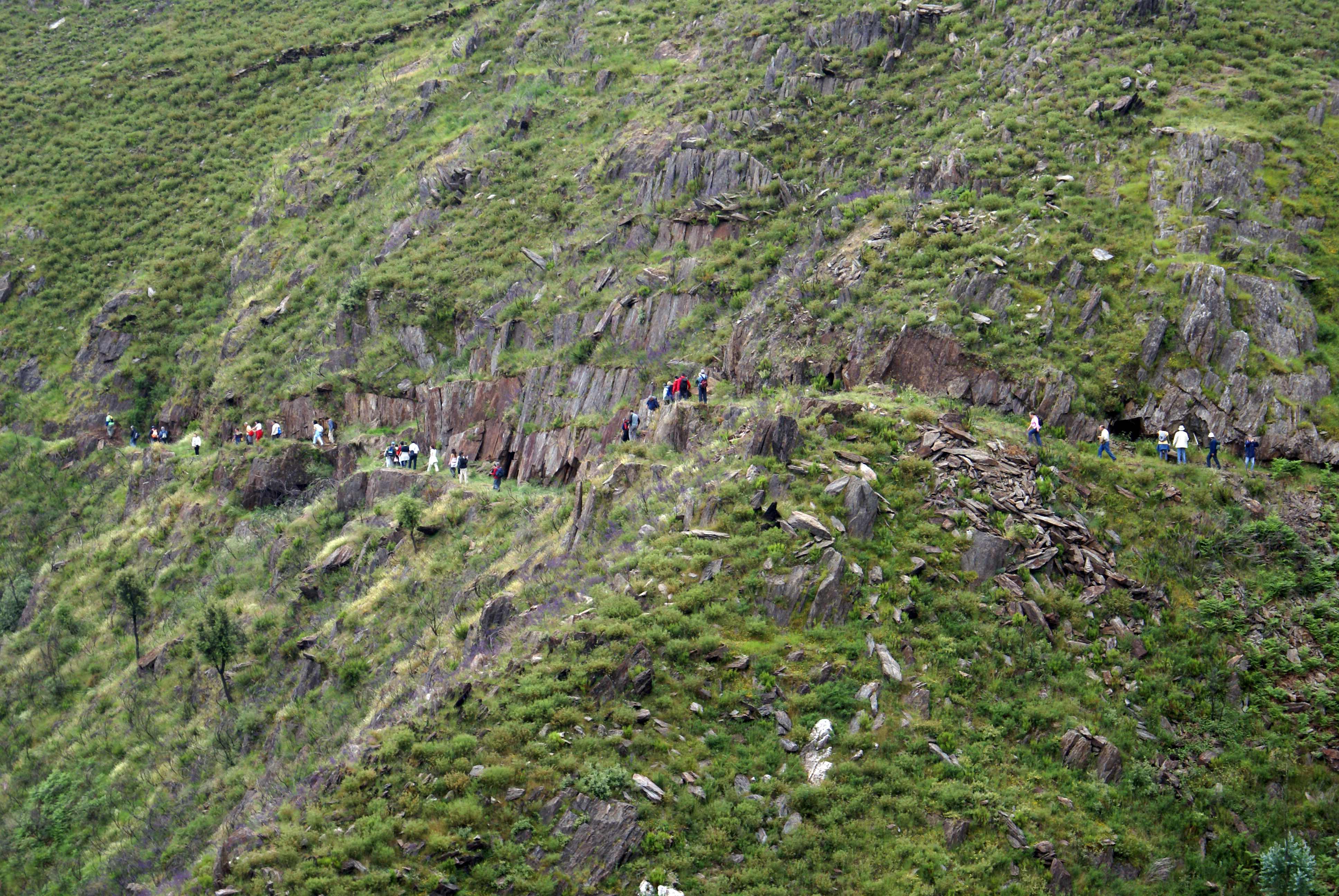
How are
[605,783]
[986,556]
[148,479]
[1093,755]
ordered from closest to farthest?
[605,783]
[1093,755]
[986,556]
[148,479]

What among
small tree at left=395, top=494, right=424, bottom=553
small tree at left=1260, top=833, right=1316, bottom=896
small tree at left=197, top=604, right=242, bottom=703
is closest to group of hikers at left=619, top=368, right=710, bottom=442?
small tree at left=395, top=494, right=424, bottom=553

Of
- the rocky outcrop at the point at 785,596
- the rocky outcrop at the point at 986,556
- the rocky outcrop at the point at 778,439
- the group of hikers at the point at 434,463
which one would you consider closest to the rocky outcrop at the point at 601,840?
the rocky outcrop at the point at 785,596

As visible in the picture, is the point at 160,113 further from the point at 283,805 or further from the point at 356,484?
the point at 283,805

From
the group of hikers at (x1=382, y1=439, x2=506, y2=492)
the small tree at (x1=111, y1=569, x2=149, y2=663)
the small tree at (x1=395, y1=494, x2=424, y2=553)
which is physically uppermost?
the small tree at (x1=395, y1=494, x2=424, y2=553)

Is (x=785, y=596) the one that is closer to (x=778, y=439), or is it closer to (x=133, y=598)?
(x=778, y=439)

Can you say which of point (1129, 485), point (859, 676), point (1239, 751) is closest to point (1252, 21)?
point (1129, 485)

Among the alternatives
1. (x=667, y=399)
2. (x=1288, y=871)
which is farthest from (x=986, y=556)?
(x=667, y=399)

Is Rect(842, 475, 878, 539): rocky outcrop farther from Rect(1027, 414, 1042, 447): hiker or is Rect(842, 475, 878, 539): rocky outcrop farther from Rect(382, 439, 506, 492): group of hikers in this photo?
Rect(382, 439, 506, 492): group of hikers
